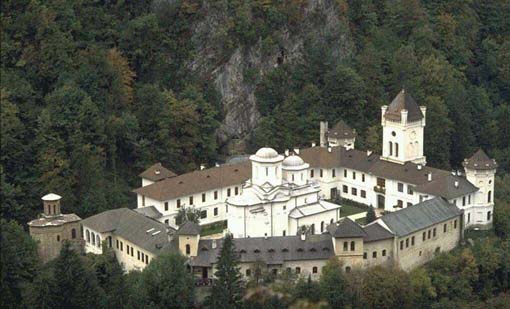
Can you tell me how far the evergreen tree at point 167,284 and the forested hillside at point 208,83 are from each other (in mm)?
12635

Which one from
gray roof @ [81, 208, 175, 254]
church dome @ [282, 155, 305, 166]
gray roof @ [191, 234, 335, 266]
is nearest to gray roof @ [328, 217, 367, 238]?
gray roof @ [191, 234, 335, 266]

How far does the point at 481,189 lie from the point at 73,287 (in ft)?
88.5

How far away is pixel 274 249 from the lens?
226 ft

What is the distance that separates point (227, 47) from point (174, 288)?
33.1 meters

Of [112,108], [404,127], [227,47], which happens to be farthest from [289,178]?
[227,47]

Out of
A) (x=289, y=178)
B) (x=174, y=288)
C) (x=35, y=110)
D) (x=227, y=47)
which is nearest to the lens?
(x=174, y=288)

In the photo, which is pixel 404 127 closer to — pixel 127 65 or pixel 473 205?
pixel 473 205

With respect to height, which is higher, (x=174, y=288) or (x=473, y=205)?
(x=473, y=205)

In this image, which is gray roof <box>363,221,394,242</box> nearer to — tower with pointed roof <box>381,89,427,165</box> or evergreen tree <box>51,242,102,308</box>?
tower with pointed roof <box>381,89,427,165</box>

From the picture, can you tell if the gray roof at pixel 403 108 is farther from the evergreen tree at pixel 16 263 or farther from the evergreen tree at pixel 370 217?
the evergreen tree at pixel 16 263

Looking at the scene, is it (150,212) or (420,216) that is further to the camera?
(150,212)

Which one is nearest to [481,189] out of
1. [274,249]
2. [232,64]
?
[274,249]

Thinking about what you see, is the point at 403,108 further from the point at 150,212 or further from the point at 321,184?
the point at 150,212

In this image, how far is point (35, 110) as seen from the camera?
8056 cm
